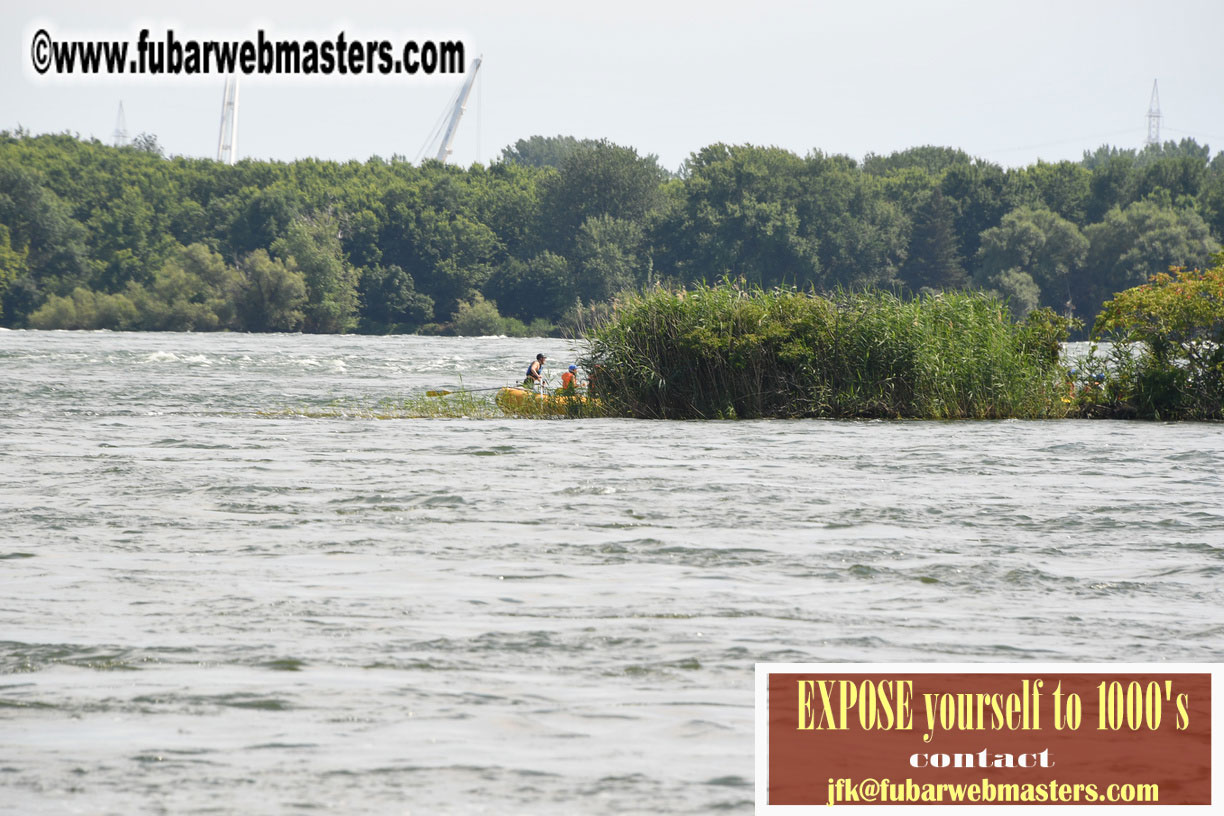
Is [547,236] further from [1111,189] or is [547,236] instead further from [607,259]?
[1111,189]

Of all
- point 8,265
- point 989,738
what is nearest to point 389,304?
point 8,265

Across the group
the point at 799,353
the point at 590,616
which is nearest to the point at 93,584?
the point at 590,616

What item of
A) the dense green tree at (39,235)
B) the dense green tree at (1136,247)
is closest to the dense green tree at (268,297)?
the dense green tree at (39,235)

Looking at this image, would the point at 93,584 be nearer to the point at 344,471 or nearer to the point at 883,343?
the point at 344,471

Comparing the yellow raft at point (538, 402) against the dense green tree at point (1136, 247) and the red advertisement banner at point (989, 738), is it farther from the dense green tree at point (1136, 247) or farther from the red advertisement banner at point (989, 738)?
the dense green tree at point (1136, 247)

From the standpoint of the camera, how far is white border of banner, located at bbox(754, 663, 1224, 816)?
549 cm

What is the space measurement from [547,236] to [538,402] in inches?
3150

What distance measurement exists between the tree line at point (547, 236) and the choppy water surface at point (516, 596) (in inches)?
2673

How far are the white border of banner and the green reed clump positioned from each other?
15560mm

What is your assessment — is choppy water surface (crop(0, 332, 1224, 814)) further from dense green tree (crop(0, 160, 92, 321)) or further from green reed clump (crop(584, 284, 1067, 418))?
dense green tree (crop(0, 160, 92, 321))

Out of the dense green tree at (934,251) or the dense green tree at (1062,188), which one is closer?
the dense green tree at (934,251)

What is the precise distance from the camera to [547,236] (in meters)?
104

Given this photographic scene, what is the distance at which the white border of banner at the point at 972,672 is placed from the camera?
549cm

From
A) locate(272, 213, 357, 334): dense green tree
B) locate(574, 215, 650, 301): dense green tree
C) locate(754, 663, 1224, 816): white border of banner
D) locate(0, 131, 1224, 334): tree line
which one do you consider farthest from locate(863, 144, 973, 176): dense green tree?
locate(754, 663, 1224, 816): white border of banner
